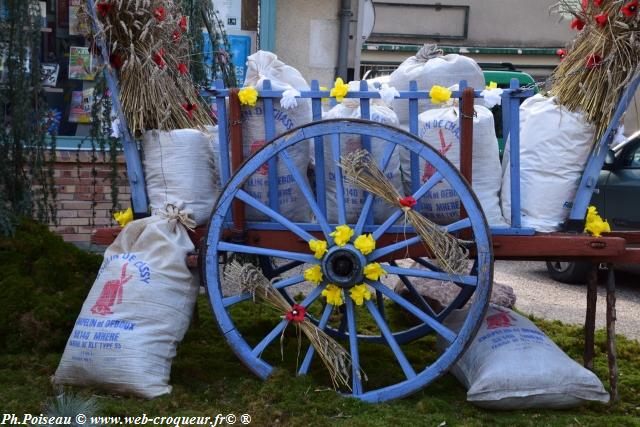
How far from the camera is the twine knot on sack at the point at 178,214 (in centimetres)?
388

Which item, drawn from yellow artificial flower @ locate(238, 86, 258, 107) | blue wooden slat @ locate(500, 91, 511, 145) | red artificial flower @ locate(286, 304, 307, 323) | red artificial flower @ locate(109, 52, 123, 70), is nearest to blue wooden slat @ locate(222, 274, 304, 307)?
red artificial flower @ locate(286, 304, 307, 323)

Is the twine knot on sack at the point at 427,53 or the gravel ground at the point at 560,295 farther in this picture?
the gravel ground at the point at 560,295

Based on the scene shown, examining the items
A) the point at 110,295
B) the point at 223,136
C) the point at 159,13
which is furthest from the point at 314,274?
the point at 159,13

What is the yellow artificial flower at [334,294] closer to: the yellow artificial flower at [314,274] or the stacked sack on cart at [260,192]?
the yellow artificial flower at [314,274]

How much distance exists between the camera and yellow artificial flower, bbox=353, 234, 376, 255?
3.57 meters

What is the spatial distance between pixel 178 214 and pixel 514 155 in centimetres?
153

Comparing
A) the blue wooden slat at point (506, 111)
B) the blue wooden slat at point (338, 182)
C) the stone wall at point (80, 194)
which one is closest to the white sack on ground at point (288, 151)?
the blue wooden slat at point (338, 182)

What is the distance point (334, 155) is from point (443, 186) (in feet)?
1.61

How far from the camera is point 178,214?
3.89 metres

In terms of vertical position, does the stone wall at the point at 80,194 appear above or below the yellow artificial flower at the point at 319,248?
below

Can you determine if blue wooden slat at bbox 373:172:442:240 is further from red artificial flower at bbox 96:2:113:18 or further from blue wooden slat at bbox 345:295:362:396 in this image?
red artificial flower at bbox 96:2:113:18

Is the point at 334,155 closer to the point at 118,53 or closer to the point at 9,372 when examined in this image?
the point at 118,53

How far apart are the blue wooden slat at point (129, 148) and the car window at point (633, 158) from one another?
4.48 m

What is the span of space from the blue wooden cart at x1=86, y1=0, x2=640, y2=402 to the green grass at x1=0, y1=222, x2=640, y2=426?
0.15m
